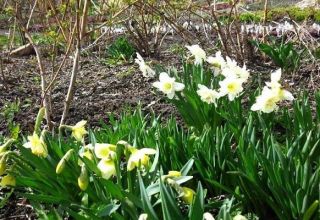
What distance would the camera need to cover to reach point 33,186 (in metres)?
1.92

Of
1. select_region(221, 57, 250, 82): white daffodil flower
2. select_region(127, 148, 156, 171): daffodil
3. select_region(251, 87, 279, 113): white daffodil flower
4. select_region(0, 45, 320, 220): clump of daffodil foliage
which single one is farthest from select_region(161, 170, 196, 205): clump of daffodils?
select_region(221, 57, 250, 82): white daffodil flower

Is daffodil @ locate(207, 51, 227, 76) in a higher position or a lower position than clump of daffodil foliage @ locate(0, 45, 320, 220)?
higher

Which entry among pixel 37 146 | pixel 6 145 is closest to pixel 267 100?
pixel 37 146

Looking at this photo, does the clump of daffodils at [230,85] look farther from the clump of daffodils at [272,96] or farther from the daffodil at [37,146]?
the daffodil at [37,146]

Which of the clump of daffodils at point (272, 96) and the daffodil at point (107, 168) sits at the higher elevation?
the clump of daffodils at point (272, 96)

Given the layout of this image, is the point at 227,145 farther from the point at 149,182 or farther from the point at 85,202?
the point at 85,202

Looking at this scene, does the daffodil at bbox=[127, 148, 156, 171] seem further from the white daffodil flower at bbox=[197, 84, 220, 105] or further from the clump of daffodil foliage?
the white daffodil flower at bbox=[197, 84, 220, 105]

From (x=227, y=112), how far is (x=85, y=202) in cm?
108

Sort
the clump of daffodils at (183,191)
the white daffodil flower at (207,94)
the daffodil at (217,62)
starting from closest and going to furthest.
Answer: the clump of daffodils at (183,191) → the white daffodil flower at (207,94) → the daffodil at (217,62)

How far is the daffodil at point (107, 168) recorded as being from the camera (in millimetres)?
1656

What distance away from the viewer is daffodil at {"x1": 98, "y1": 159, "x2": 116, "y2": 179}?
1.66 meters

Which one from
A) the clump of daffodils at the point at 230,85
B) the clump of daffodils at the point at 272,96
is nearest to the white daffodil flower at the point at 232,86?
the clump of daffodils at the point at 230,85

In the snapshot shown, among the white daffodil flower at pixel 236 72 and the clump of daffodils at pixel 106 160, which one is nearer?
the clump of daffodils at pixel 106 160

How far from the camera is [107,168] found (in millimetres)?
1654
